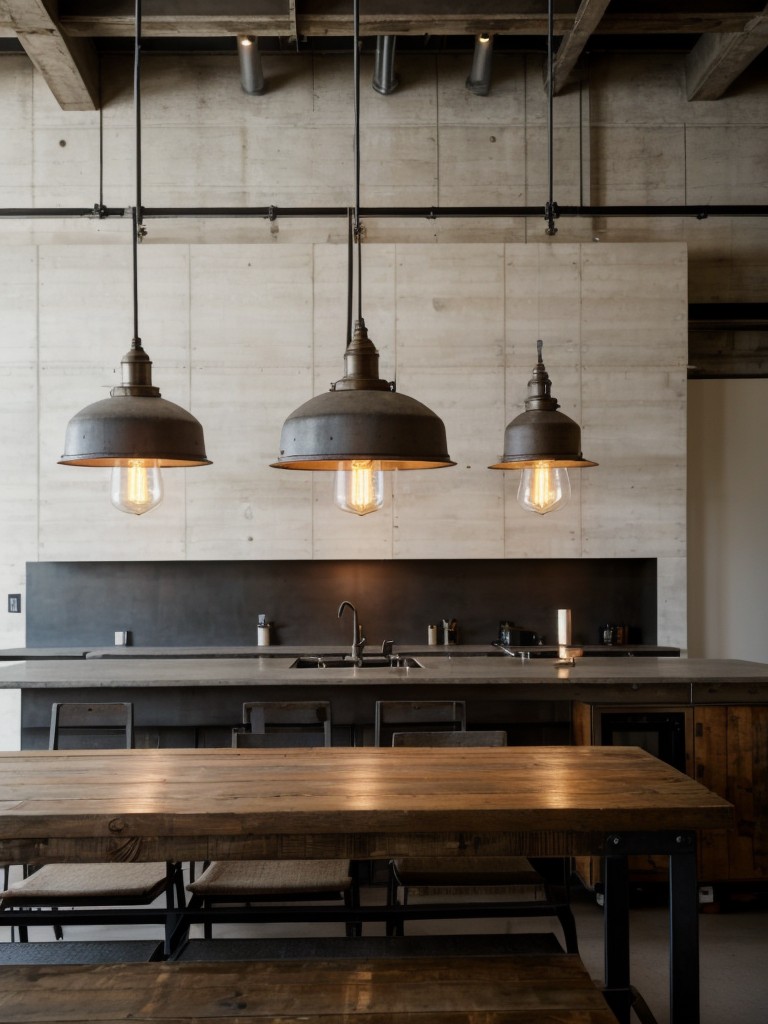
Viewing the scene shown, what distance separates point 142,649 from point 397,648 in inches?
70.0

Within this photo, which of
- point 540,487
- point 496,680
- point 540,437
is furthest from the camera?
point 540,487

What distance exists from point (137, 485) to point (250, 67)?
449 cm

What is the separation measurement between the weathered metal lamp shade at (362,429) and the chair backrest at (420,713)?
1.36m

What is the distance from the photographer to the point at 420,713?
Result: 11.3 feet

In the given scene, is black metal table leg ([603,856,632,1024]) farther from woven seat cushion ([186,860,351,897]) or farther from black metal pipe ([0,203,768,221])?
black metal pipe ([0,203,768,221])

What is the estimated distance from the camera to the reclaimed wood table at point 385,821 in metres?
1.91

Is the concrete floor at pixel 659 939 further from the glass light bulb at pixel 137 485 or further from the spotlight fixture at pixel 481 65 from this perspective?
the spotlight fixture at pixel 481 65

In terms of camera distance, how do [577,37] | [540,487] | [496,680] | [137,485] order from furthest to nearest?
1. [577,37]
2. [540,487]
3. [496,680]
4. [137,485]

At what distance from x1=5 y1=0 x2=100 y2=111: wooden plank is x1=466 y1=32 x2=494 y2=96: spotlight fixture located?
2.80 meters

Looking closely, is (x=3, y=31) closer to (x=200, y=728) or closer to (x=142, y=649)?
(x=142, y=649)

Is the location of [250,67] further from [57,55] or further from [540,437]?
[540,437]

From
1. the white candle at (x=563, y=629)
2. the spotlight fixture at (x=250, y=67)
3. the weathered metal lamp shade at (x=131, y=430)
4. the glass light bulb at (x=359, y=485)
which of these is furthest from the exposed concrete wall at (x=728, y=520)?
the weathered metal lamp shade at (x=131, y=430)

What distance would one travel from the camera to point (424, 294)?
600 centimetres

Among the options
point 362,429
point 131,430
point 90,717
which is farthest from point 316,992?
point 90,717
